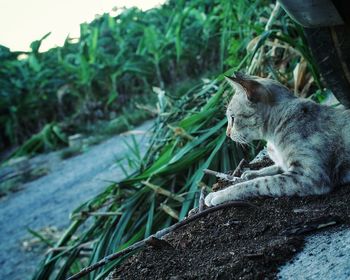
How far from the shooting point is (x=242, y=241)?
1124 mm

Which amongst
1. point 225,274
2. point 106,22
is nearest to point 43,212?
point 225,274

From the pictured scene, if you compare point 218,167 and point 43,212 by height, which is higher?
point 218,167

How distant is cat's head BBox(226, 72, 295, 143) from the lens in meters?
1.48

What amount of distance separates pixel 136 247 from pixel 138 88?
6.29 metres

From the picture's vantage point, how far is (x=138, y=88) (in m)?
7.34

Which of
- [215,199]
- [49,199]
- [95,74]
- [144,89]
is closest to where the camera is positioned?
[215,199]

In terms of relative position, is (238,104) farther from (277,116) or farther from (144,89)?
(144,89)

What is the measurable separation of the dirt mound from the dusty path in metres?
1.69

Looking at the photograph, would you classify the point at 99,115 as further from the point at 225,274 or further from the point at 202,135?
the point at 225,274

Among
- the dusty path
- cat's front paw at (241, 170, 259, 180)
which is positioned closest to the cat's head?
cat's front paw at (241, 170, 259, 180)

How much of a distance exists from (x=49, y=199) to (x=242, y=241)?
3.61m

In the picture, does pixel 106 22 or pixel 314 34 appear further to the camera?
pixel 106 22

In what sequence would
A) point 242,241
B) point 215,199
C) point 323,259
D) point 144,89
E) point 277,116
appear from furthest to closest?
point 144,89, point 277,116, point 215,199, point 242,241, point 323,259

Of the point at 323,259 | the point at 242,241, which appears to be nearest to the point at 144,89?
the point at 242,241
